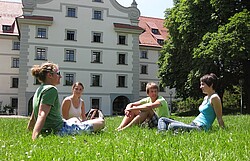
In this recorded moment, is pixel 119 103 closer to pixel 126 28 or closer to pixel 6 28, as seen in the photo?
pixel 126 28

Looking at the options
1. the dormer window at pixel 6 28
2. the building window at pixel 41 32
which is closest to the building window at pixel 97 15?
the building window at pixel 41 32

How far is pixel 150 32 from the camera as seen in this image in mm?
54781

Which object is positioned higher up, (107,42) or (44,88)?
(107,42)

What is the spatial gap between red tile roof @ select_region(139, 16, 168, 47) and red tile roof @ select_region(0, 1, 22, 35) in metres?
18.9

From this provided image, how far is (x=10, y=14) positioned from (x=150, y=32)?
22326mm

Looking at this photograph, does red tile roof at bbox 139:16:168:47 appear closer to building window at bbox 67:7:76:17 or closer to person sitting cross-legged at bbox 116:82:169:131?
building window at bbox 67:7:76:17

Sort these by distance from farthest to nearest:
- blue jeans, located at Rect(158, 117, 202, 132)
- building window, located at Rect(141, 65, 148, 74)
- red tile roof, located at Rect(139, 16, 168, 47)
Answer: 1. red tile roof, located at Rect(139, 16, 168, 47)
2. building window, located at Rect(141, 65, 148, 74)
3. blue jeans, located at Rect(158, 117, 202, 132)

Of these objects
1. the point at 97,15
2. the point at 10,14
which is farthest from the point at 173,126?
the point at 10,14

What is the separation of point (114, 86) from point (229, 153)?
38.7 meters

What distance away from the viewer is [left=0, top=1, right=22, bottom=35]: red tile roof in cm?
4832

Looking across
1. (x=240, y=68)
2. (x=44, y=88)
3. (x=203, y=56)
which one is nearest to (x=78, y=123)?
(x=44, y=88)

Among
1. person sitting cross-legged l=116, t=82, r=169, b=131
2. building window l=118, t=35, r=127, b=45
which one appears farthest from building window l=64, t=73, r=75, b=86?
person sitting cross-legged l=116, t=82, r=169, b=131

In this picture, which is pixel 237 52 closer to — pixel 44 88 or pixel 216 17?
pixel 216 17

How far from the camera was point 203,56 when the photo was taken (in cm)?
2462
